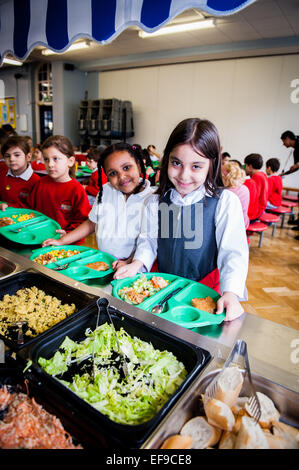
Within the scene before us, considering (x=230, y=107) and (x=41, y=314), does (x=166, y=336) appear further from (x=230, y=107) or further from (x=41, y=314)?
(x=230, y=107)

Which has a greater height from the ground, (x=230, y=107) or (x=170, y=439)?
(x=230, y=107)

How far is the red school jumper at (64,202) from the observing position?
8.18 feet

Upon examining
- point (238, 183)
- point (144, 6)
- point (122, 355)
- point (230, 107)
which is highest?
point (230, 107)

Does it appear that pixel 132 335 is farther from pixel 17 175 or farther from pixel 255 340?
pixel 17 175

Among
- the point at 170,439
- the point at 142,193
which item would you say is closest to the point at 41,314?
the point at 170,439

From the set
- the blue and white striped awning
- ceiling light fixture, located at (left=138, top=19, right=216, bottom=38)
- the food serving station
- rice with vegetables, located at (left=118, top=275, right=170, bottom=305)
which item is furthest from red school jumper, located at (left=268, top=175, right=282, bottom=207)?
the food serving station

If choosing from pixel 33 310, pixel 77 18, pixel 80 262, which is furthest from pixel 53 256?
pixel 77 18

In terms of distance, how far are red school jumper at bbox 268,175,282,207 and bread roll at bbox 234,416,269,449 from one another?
518 centimetres

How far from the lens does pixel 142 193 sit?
183cm

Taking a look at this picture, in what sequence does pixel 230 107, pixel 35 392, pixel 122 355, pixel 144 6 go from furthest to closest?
1. pixel 230 107
2. pixel 144 6
3. pixel 122 355
4. pixel 35 392

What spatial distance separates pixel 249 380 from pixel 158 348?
0.30m

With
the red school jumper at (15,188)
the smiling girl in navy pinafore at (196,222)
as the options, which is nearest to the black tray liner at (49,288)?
the smiling girl in navy pinafore at (196,222)

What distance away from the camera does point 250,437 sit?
61 centimetres

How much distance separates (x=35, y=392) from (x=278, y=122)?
8.44m
